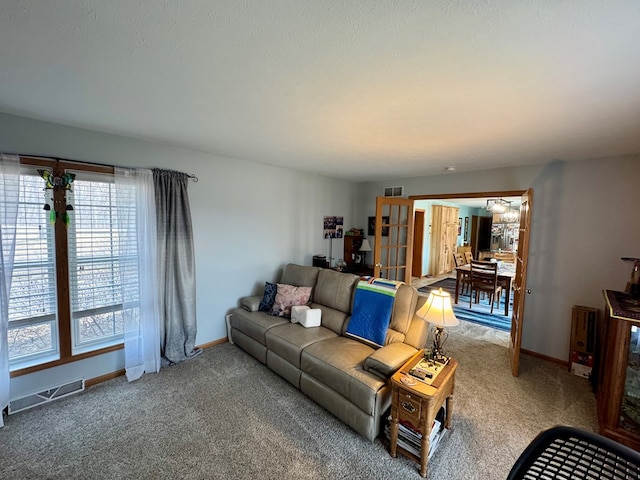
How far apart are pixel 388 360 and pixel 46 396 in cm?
291

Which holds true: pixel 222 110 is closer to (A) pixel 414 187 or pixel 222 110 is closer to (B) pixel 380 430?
(B) pixel 380 430

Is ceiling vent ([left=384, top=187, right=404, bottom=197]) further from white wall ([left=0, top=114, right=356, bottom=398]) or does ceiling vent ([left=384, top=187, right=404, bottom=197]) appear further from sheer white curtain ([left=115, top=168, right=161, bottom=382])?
sheer white curtain ([left=115, top=168, right=161, bottom=382])

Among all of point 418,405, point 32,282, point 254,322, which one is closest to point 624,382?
point 418,405

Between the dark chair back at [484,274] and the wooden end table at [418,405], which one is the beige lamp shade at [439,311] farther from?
the dark chair back at [484,274]

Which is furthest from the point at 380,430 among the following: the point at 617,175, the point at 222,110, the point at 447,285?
the point at 447,285

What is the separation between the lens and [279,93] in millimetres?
1657

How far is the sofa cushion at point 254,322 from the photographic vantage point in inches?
117

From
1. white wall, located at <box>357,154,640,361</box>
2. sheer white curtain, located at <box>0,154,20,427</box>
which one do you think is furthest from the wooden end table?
sheer white curtain, located at <box>0,154,20,427</box>

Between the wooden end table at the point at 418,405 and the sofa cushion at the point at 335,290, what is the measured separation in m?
1.13

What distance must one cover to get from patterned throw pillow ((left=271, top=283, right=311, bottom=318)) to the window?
1.61 meters

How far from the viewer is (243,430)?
208cm

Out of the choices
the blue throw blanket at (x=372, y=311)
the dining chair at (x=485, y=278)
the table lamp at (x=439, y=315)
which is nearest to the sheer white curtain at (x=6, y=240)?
the blue throw blanket at (x=372, y=311)

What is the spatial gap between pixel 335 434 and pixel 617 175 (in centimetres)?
380

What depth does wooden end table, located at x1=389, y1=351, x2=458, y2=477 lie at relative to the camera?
1717 mm
